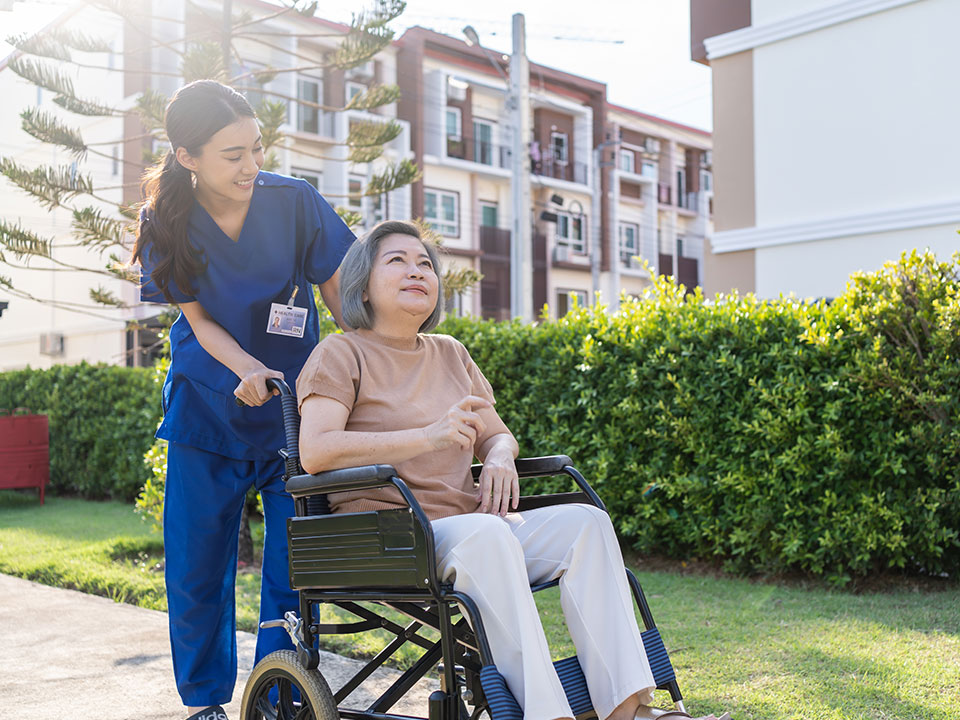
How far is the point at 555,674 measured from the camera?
1.90m

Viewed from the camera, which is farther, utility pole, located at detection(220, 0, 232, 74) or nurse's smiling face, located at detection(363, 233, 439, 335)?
utility pole, located at detection(220, 0, 232, 74)

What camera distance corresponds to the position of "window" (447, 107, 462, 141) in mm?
27812

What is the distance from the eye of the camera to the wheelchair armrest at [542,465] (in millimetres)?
2367

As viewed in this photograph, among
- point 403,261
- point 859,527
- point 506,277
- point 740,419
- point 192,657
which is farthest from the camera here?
point 506,277

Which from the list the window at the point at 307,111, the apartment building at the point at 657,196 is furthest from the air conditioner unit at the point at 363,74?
the apartment building at the point at 657,196

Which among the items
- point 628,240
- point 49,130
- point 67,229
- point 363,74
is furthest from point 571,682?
point 628,240

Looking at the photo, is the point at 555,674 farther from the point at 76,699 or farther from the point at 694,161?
the point at 694,161

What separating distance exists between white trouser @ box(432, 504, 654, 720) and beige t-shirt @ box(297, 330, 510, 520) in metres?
0.22

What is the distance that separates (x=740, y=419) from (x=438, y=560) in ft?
10.9

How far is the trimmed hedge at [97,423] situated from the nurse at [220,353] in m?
6.60

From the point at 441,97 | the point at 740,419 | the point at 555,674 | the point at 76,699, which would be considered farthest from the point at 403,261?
the point at 441,97

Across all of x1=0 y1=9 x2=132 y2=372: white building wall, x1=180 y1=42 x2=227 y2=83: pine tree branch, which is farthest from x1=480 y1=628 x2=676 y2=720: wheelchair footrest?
x1=0 y1=9 x2=132 y2=372: white building wall

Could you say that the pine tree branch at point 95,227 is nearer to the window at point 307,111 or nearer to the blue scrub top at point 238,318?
the blue scrub top at point 238,318

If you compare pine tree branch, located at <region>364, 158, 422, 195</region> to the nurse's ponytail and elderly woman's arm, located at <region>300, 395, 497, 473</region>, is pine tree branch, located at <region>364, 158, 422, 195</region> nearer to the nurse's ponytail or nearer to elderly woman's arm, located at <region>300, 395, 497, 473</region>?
the nurse's ponytail
